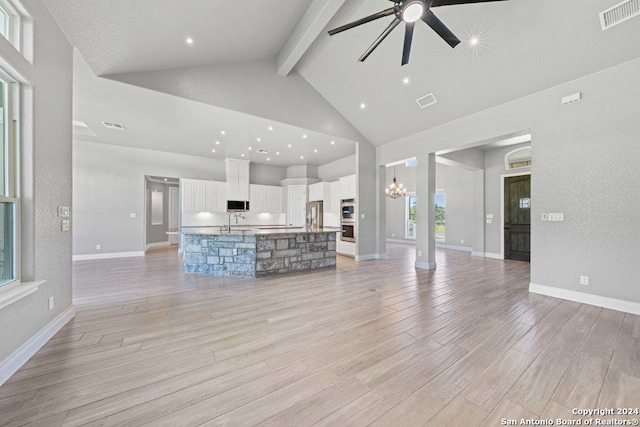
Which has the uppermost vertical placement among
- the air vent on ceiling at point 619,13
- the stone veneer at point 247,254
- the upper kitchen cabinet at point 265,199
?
the air vent on ceiling at point 619,13

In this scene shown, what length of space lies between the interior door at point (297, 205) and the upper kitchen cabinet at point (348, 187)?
192 cm

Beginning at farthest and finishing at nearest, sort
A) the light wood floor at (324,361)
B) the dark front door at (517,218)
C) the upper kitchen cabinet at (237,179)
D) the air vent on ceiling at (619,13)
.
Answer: the upper kitchen cabinet at (237,179)
the dark front door at (517,218)
the air vent on ceiling at (619,13)
the light wood floor at (324,361)

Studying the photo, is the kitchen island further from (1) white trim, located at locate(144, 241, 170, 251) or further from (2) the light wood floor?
(1) white trim, located at locate(144, 241, 170, 251)

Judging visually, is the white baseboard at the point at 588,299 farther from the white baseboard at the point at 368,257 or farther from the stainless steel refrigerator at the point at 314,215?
the stainless steel refrigerator at the point at 314,215

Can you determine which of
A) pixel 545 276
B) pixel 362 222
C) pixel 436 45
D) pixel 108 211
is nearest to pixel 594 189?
pixel 545 276

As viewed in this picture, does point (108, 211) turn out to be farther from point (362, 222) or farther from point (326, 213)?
point (362, 222)

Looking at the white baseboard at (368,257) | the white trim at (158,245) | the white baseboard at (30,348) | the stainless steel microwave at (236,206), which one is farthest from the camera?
the white trim at (158,245)

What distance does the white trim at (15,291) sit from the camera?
1742 millimetres

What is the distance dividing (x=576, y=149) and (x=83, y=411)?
5.79 metres

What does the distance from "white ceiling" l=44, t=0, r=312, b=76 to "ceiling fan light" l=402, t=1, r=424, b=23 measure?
6.63 feet

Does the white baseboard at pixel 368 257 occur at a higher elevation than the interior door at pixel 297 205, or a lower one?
lower

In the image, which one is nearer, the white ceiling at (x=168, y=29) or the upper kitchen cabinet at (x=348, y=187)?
the white ceiling at (x=168, y=29)

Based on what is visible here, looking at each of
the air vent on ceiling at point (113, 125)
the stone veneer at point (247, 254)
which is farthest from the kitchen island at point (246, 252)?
the air vent on ceiling at point (113, 125)

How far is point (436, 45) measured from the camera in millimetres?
3830
